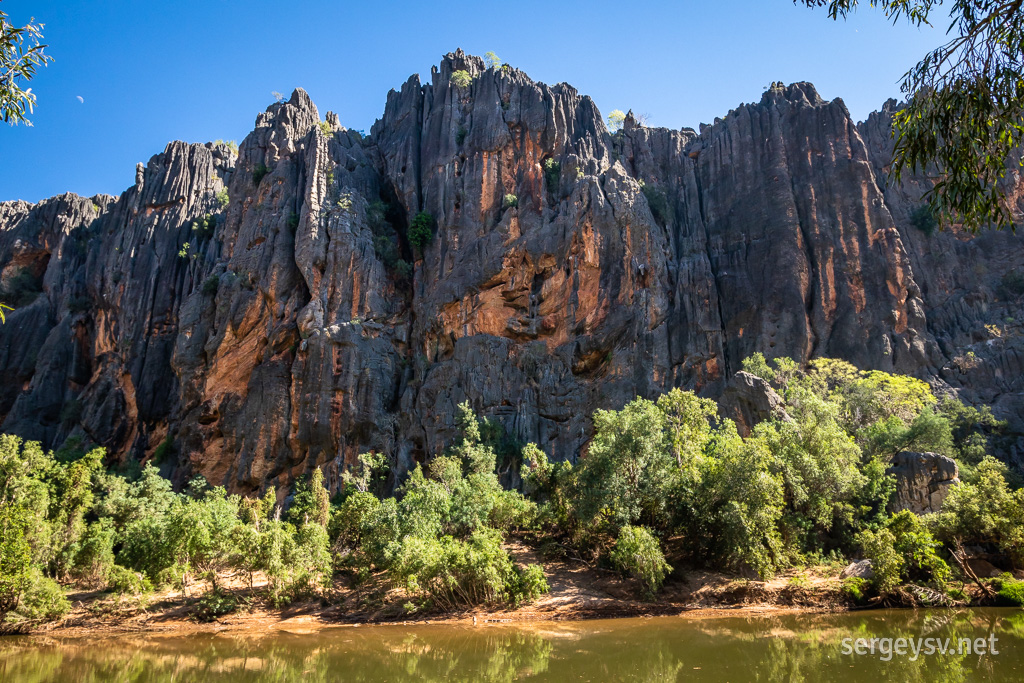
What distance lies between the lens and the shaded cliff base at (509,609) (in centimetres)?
1941

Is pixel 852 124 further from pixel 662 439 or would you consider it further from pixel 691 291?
pixel 662 439

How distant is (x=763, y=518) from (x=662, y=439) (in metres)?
4.96

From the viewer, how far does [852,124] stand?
132ft

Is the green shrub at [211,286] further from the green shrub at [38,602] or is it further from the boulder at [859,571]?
the boulder at [859,571]

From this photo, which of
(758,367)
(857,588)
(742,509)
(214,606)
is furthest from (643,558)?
(758,367)

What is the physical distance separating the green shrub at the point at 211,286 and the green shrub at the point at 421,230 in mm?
14704

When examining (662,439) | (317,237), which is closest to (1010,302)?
(662,439)

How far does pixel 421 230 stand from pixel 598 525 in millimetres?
26973

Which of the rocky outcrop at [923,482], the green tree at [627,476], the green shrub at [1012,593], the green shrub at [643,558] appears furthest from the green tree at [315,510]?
the green shrub at [1012,593]

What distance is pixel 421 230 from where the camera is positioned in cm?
4362

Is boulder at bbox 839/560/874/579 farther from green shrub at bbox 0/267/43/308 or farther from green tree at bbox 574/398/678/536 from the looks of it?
green shrub at bbox 0/267/43/308

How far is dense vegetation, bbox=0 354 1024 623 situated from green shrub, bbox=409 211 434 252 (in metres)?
21.1

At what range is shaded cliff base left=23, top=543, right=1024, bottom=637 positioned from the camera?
1941 centimetres

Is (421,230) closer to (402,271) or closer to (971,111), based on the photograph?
(402,271)
